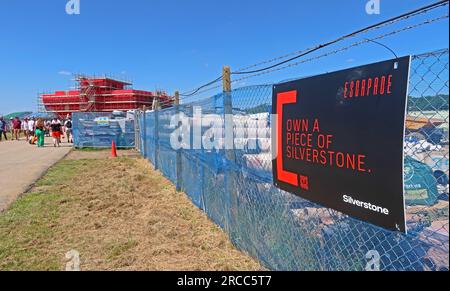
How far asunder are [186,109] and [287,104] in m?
4.50

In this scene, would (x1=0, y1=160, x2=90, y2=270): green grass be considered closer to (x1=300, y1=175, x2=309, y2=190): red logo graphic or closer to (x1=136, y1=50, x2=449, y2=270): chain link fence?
(x1=136, y1=50, x2=449, y2=270): chain link fence

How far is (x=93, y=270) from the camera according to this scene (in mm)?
4250

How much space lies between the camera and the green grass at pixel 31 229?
14.7 ft

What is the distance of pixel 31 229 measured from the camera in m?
5.76

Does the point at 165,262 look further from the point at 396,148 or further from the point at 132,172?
the point at 132,172

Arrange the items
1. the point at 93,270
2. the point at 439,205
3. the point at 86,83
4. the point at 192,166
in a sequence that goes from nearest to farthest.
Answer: the point at 439,205, the point at 93,270, the point at 192,166, the point at 86,83

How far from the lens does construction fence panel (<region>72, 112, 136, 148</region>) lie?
817 inches

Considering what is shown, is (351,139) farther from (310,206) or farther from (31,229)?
(31,229)

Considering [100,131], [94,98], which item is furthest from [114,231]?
[94,98]

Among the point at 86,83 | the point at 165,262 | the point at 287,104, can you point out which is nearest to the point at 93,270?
the point at 165,262

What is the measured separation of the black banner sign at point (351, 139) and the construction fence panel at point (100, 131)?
18647mm

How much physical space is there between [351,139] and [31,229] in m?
5.37

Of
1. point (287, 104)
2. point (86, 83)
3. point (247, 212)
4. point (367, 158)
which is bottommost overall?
point (247, 212)

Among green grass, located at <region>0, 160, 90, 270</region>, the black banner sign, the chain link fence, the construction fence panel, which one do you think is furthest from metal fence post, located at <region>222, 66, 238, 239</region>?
the construction fence panel
